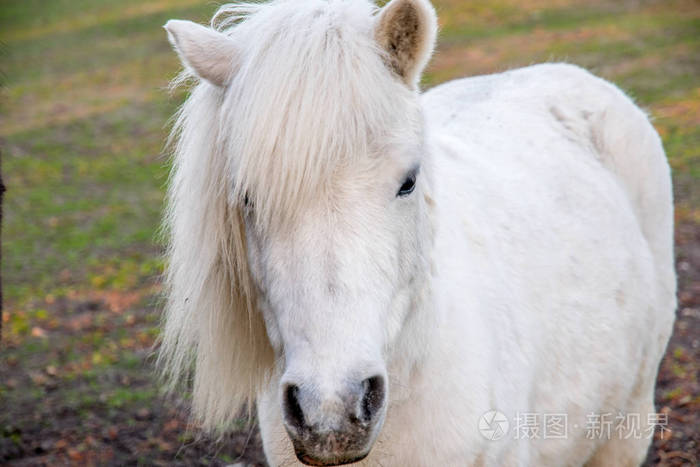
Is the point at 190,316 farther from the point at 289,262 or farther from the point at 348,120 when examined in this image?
the point at 348,120

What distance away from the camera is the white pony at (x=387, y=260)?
1841mm

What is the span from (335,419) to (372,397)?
124 millimetres

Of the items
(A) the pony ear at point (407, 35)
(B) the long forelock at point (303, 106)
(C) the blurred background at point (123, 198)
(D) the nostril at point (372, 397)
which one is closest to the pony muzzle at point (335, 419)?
(D) the nostril at point (372, 397)

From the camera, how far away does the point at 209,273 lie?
2.31 meters

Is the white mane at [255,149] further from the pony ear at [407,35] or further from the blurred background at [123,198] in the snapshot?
the blurred background at [123,198]

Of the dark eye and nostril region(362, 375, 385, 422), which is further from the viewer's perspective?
the dark eye

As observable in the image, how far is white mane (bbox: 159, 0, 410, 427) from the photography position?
6.22 feet

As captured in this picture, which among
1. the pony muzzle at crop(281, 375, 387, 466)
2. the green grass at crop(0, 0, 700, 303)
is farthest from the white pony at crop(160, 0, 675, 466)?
the green grass at crop(0, 0, 700, 303)

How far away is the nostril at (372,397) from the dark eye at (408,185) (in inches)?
20.0

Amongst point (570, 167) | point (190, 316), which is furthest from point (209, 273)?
point (570, 167)

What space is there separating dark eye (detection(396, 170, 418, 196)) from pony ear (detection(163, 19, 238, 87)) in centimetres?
60

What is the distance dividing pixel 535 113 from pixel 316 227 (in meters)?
2.00

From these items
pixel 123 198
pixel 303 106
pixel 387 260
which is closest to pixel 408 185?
pixel 387 260

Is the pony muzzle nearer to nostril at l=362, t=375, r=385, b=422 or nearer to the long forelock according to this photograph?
nostril at l=362, t=375, r=385, b=422
